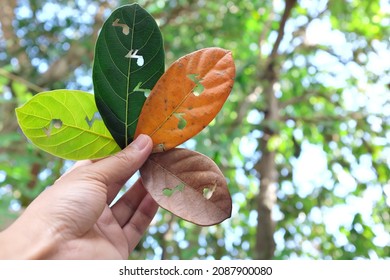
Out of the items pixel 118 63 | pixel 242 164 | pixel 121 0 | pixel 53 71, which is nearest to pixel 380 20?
pixel 242 164

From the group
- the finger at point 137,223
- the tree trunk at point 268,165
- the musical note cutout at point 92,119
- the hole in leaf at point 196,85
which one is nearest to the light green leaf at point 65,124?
the musical note cutout at point 92,119

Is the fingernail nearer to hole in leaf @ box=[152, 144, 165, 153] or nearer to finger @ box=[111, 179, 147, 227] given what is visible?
hole in leaf @ box=[152, 144, 165, 153]

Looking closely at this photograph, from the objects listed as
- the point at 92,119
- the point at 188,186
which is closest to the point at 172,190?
the point at 188,186

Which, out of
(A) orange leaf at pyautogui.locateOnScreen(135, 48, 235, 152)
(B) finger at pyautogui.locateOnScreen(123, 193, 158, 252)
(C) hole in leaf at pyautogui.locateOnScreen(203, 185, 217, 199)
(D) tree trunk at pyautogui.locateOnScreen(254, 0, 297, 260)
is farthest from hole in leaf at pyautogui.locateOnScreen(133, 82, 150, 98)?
(D) tree trunk at pyautogui.locateOnScreen(254, 0, 297, 260)

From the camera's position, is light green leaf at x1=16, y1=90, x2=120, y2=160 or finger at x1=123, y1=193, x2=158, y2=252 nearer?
light green leaf at x1=16, y1=90, x2=120, y2=160

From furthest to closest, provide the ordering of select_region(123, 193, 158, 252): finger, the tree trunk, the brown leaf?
the tree trunk → select_region(123, 193, 158, 252): finger → the brown leaf

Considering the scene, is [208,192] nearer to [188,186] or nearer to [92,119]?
[188,186]
